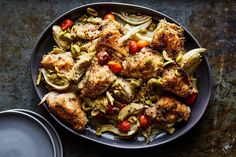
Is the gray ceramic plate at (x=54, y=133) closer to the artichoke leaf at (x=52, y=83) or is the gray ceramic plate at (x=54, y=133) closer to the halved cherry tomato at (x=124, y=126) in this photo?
the artichoke leaf at (x=52, y=83)

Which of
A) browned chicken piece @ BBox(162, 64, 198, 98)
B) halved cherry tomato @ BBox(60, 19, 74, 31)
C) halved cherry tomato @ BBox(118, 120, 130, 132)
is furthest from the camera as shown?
halved cherry tomato @ BBox(60, 19, 74, 31)

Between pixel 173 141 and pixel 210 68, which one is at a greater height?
pixel 210 68

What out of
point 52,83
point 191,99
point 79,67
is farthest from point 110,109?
point 191,99

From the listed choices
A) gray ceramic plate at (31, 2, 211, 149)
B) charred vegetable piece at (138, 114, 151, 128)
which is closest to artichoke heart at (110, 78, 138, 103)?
charred vegetable piece at (138, 114, 151, 128)

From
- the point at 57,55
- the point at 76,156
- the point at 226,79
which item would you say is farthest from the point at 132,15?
the point at 76,156

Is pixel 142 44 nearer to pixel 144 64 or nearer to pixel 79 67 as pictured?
pixel 144 64

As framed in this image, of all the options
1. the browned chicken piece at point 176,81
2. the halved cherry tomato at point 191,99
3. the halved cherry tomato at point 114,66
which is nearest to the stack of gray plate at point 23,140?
the halved cherry tomato at point 114,66

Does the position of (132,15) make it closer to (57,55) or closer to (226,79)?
(57,55)

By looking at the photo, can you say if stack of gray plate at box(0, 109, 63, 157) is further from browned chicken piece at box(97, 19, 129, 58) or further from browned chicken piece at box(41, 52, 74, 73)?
browned chicken piece at box(97, 19, 129, 58)
